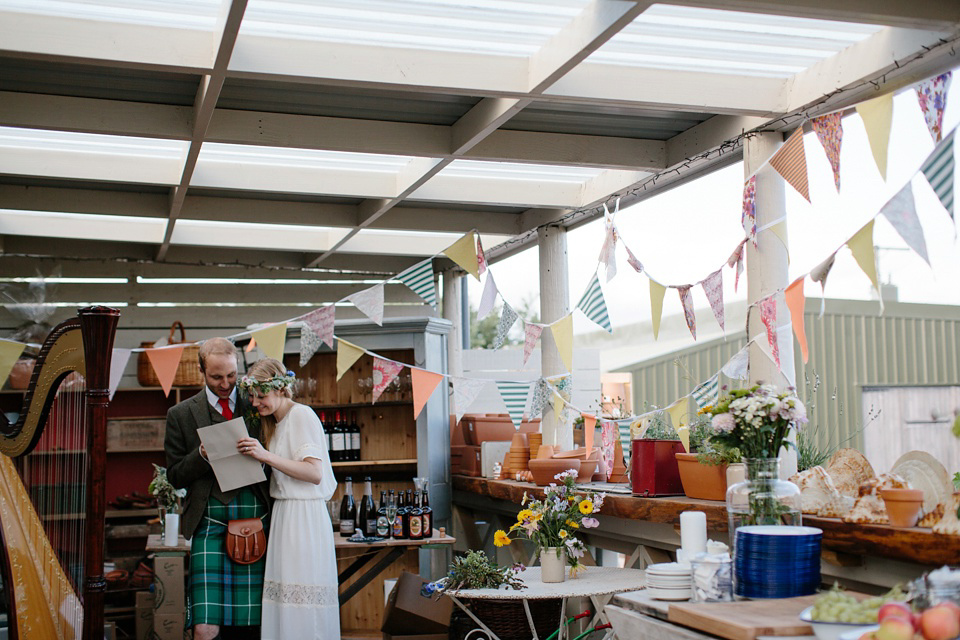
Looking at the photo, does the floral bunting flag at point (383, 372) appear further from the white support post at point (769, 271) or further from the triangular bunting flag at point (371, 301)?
the white support post at point (769, 271)

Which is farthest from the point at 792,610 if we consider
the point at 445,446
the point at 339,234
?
the point at 339,234

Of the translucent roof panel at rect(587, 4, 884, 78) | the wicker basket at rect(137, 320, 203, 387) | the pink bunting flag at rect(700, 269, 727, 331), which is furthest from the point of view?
the wicker basket at rect(137, 320, 203, 387)

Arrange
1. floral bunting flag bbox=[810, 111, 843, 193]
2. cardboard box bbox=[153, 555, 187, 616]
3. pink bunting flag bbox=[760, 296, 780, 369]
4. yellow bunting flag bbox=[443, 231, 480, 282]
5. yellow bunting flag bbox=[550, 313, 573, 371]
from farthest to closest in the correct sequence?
cardboard box bbox=[153, 555, 187, 616] → yellow bunting flag bbox=[443, 231, 480, 282] → yellow bunting flag bbox=[550, 313, 573, 371] → pink bunting flag bbox=[760, 296, 780, 369] → floral bunting flag bbox=[810, 111, 843, 193]

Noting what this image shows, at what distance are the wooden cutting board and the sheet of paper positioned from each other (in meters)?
1.70

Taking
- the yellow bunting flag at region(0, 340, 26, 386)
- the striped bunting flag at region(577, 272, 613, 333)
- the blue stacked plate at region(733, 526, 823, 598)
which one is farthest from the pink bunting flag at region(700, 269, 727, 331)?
the yellow bunting flag at region(0, 340, 26, 386)

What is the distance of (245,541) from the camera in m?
3.47

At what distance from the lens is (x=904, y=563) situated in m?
2.71

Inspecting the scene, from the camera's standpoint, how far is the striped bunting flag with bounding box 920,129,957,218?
2.52 meters

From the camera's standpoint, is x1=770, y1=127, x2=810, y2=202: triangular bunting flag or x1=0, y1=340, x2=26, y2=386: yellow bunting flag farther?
x1=0, y1=340, x2=26, y2=386: yellow bunting flag

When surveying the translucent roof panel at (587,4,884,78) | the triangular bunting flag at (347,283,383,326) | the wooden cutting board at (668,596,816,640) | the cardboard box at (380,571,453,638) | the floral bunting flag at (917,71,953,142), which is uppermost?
the translucent roof panel at (587,4,884,78)

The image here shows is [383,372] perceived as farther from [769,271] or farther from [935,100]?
[935,100]

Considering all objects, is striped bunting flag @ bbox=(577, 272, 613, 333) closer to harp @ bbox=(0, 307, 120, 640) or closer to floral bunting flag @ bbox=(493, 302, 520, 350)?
floral bunting flag @ bbox=(493, 302, 520, 350)

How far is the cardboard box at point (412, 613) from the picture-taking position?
4805 mm

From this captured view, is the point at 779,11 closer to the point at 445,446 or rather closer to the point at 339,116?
the point at 339,116
